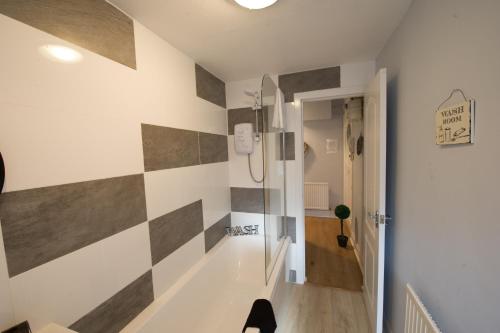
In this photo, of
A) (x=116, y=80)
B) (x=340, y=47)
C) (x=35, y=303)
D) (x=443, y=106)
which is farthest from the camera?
(x=340, y=47)

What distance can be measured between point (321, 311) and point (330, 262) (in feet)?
2.97

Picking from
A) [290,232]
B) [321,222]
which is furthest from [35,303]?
[321,222]

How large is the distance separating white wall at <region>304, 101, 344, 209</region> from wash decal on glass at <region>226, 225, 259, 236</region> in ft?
8.62

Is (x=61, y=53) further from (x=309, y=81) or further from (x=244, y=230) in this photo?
(x=244, y=230)

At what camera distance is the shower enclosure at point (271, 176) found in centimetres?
166

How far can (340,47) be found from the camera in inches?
64.7

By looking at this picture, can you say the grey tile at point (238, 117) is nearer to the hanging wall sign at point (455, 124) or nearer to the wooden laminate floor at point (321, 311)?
the hanging wall sign at point (455, 124)

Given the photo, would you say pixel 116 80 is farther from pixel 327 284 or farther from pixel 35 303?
pixel 327 284

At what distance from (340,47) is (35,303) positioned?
2307mm

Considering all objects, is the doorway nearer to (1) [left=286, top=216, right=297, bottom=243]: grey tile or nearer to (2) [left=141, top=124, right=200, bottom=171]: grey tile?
(1) [left=286, top=216, right=297, bottom=243]: grey tile

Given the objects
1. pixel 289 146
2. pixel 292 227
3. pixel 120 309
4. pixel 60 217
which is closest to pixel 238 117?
pixel 289 146

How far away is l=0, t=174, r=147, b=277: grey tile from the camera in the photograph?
0.73m

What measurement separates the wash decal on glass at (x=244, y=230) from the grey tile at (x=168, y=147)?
988 mm

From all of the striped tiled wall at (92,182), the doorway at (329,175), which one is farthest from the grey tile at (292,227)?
the striped tiled wall at (92,182)
